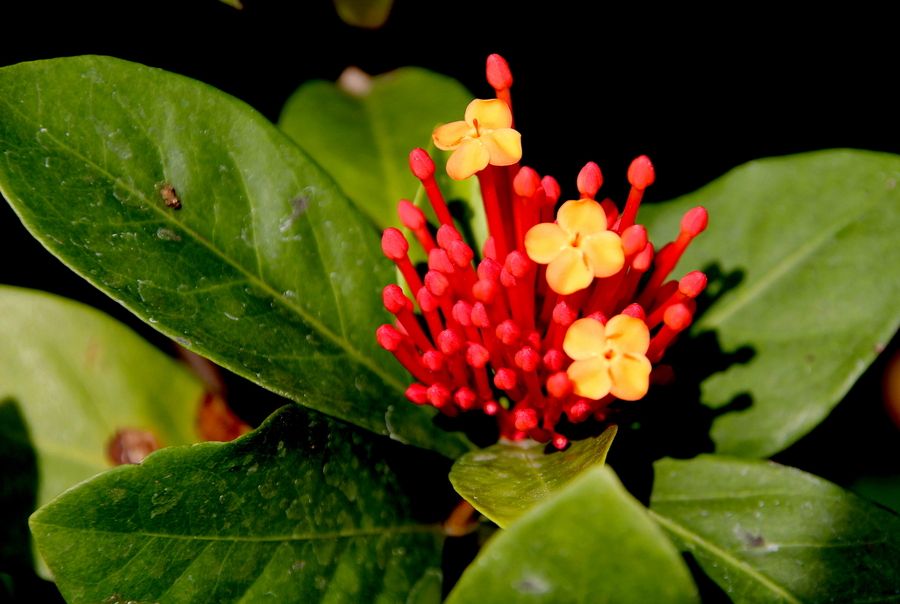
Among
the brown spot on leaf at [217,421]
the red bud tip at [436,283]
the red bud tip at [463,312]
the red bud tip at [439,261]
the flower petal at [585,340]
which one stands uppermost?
the red bud tip at [439,261]

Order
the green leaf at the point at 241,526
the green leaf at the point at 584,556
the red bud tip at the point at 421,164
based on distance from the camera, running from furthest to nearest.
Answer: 1. the red bud tip at the point at 421,164
2. the green leaf at the point at 241,526
3. the green leaf at the point at 584,556

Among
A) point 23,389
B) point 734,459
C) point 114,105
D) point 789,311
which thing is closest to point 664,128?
point 789,311

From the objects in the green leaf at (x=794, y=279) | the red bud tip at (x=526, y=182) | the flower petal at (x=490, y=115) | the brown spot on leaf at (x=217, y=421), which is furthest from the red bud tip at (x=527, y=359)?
the brown spot on leaf at (x=217, y=421)

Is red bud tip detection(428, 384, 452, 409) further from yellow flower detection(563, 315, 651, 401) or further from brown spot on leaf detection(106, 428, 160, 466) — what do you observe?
brown spot on leaf detection(106, 428, 160, 466)

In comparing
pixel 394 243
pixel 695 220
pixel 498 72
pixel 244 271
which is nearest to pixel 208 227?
pixel 244 271

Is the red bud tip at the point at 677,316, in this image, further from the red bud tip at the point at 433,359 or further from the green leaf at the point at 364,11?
the green leaf at the point at 364,11

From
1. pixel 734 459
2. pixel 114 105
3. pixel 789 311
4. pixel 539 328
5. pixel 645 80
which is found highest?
pixel 114 105

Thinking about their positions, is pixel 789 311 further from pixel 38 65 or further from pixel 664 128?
pixel 38 65
